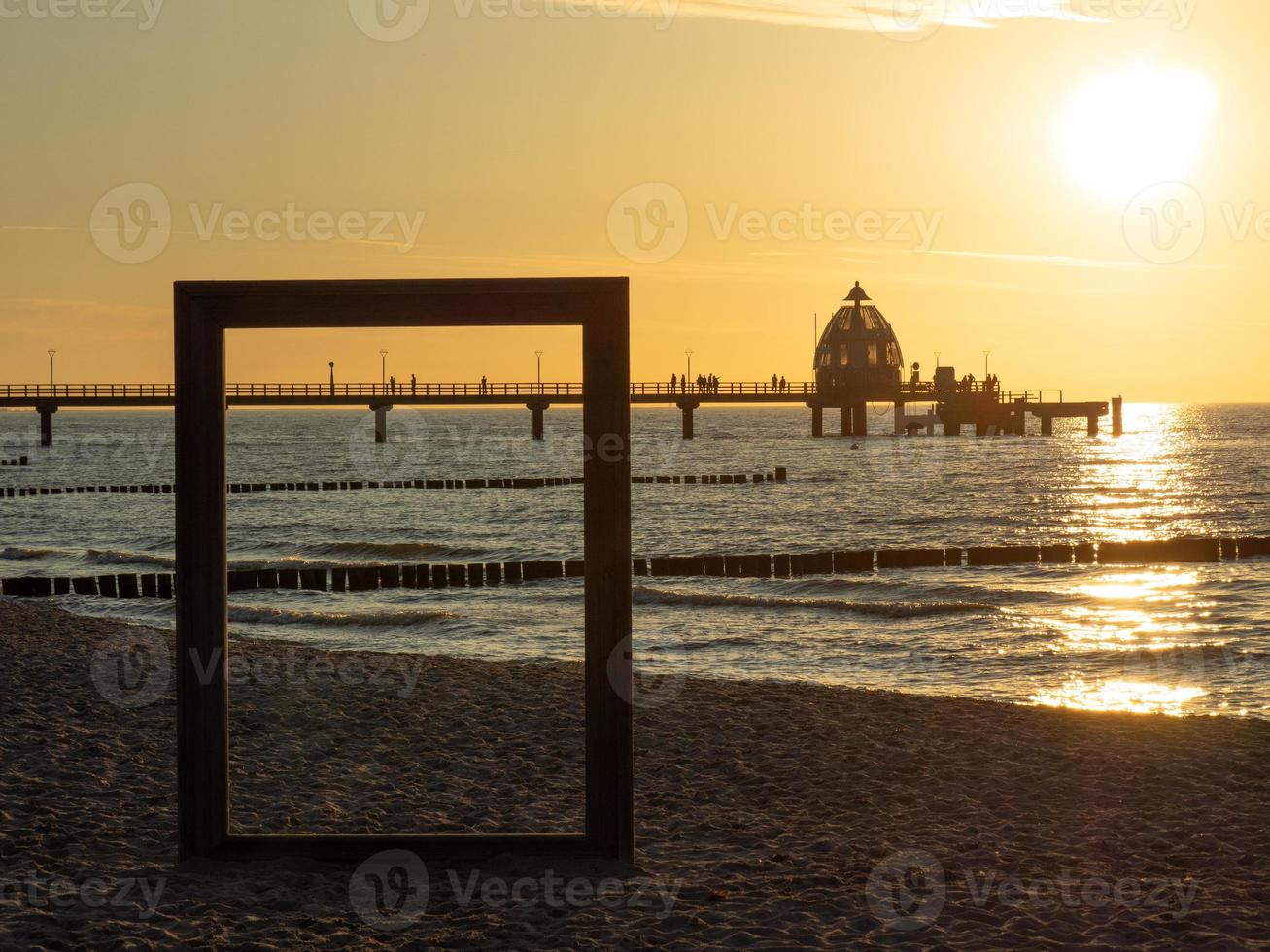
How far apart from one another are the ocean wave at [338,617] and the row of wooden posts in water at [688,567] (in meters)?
3.28

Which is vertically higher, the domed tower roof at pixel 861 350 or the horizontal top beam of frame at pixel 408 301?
the domed tower roof at pixel 861 350

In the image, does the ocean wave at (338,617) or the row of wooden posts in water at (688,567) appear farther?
the row of wooden posts in water at (688,567)

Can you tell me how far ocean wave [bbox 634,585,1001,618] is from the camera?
20234mm

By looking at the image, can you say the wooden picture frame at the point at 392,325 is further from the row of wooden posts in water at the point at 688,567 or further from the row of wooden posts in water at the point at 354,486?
the row of wooden posts in water at the point at 354,486

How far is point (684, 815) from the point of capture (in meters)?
7.83

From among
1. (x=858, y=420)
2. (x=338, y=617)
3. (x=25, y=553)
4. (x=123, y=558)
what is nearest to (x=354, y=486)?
(x=25, y=553)

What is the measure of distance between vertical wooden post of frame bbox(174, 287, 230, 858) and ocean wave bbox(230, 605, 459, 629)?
13.2m

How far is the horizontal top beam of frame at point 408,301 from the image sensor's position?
5863 mm

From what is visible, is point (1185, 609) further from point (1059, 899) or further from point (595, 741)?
point (595, 741)

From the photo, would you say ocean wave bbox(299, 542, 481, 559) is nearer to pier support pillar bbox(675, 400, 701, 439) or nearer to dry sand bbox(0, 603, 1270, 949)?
dry sand bbox(0, 603, 1270, 949)

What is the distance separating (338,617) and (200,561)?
14517 millimetres

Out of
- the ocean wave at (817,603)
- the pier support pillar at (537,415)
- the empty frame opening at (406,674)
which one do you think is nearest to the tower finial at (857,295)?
the pier support pillar at (537,415)

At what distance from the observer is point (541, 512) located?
44.4 meters

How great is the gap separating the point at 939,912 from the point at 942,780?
2685 millimetres
